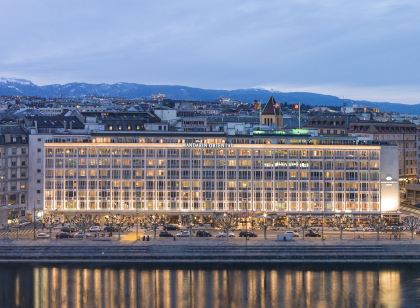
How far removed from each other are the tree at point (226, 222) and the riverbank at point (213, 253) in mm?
4894

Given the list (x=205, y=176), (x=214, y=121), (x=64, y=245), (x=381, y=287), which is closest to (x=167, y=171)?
(x=205, y=176)

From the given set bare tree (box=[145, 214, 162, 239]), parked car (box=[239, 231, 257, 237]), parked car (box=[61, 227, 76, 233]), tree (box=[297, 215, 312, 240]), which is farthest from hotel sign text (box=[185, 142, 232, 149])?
parked car (box=[61, 227, 76, 233])

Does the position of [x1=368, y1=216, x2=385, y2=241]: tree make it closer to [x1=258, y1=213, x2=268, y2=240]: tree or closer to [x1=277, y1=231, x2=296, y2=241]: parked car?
[x1=277, y1=231, x2=296, y2=241]: parked car

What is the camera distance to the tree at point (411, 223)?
256 feet

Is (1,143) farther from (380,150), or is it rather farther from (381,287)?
(381,287)

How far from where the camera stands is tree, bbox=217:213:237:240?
76.9 metres

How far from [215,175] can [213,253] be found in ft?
51.0

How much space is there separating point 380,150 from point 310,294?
29.2 meters

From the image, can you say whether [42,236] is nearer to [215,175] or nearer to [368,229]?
[215,175]

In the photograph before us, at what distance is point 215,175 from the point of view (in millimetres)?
84875

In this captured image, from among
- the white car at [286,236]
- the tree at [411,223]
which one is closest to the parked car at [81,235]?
the white car at [286,236]

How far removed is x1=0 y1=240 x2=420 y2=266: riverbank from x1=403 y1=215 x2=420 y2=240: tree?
559 cm

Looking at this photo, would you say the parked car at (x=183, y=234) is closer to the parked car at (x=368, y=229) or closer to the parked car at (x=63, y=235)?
the parked car at (x=63, y=235)

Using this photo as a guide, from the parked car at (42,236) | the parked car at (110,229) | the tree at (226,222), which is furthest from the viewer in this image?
the parked car at (110,229)
